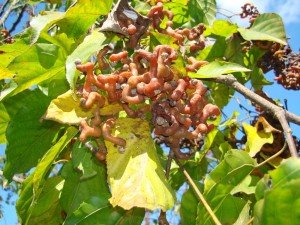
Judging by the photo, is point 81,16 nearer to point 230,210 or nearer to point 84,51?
point 84,51

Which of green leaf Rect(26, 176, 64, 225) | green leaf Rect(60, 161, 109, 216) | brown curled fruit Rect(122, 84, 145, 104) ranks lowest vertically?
green leaf Rect(26, 176, 64, 225)

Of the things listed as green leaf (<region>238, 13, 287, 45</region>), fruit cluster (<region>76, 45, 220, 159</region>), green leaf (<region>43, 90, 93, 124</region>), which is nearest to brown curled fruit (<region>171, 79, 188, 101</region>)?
fruit cluster (<region>76, 45, 220, 159</region>)

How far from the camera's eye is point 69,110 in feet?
3.77

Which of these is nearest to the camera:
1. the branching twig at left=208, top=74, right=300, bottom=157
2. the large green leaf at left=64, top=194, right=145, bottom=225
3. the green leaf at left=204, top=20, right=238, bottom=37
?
the branching twig at left=208, top=74, right=300, bottom=157

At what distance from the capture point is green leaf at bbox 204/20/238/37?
5.84 ft

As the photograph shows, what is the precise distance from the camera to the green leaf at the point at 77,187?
1.35 meters

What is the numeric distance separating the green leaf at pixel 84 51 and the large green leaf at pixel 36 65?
0.46ft

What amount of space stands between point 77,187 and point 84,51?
17.0 inches

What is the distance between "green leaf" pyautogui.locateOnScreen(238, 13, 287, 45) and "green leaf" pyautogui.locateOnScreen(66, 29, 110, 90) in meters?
0.70

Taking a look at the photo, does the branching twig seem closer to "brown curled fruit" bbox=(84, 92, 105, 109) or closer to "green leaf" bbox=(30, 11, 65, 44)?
"brown curled fruit" bbox=(84, 92, 105, 109)

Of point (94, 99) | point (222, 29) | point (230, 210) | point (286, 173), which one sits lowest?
point (230, 210)

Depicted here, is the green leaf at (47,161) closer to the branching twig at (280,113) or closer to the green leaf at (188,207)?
the green leaf at (188,207)

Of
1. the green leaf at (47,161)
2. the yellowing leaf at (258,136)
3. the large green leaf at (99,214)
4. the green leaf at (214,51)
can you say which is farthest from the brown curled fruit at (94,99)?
the green leaf at (214,51)

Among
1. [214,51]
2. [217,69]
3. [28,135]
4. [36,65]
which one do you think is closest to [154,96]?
[217,69]
